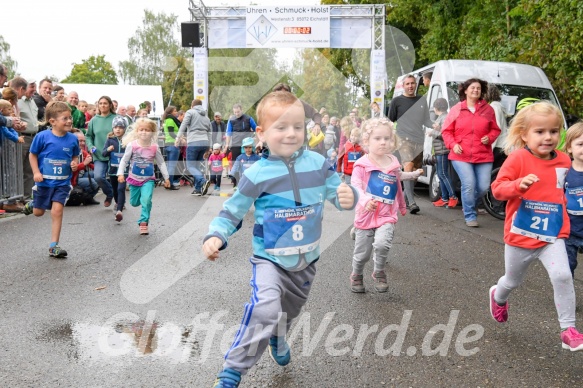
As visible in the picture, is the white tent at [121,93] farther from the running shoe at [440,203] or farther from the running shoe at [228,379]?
the running shoe at [228,379]

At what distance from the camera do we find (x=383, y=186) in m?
5.69

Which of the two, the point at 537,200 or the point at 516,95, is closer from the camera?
the point at 537,200

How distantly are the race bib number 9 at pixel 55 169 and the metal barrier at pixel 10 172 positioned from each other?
365 cm

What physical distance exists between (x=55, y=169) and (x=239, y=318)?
363cm

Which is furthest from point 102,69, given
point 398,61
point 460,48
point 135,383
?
point 135,383

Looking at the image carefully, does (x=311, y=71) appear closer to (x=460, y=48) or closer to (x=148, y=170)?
(x=460, y=48)

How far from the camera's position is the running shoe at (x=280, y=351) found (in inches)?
142

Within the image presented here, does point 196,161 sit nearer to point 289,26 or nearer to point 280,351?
point 289,26

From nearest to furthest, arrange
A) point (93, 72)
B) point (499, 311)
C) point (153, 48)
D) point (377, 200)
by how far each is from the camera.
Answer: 1. point (499, 311)
2. point (377, 200)
3. point (153, 48)
4. point (93, 72)

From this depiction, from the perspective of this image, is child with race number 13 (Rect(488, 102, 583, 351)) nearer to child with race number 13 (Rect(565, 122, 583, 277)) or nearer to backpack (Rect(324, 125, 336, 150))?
child with race number 13 (Rect(565, 122, 583, 277))

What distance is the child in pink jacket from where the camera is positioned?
5477 mm

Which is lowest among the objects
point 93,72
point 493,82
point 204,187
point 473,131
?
point 204,187

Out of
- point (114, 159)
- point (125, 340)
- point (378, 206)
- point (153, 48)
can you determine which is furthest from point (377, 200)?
point (153, 48)

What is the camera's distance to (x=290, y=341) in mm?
4164
